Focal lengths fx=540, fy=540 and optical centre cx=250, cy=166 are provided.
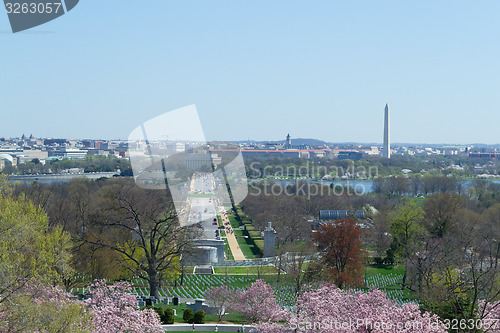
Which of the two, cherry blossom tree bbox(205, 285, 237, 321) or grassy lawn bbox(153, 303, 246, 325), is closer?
grassy lawn bbox(153, 303, 246, 325)

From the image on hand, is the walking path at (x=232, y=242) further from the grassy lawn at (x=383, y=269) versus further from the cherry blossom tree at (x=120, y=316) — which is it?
the cherry blossom tree at (x=120, y=316)

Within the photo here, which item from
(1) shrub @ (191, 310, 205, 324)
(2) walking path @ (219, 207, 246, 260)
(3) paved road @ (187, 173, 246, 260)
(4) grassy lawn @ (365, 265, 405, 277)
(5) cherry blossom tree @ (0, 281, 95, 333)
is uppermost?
(5) cherry blossom tree @ (0, 281, 95, 333)

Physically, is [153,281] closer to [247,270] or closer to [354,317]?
[354,317]

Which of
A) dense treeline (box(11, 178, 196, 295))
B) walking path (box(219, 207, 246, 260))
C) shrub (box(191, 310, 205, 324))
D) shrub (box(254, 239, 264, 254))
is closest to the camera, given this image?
shrub (box(191, 310, 205, 324))

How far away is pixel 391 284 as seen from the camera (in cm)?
2620

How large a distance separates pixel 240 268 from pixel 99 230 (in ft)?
24.4

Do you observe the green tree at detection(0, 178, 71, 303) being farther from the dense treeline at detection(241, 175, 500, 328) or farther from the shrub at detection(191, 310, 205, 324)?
the dense treeline at detection(241, 175, 500, 328)

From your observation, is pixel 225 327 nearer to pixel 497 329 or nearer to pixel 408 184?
pixel 497 329

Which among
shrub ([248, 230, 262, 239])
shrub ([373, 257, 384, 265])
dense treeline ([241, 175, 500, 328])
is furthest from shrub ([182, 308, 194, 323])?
shrub ([248, 230, 262, 239])

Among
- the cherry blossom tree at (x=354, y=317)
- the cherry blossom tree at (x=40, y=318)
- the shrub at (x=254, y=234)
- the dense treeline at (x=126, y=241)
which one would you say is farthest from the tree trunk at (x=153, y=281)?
the shrub at (x=254, y=234)

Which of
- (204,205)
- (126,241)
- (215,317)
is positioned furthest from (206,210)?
(215,317)

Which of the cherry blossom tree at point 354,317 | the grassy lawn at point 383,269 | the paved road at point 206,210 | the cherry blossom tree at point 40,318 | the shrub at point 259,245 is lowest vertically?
the grassy lawn at point 383,269

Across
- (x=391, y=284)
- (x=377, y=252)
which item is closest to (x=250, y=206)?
(x=377, y=252)

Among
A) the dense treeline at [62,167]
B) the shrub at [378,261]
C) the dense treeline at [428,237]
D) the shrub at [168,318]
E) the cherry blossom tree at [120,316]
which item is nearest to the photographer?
the cherry blossom tree at [120,316]
